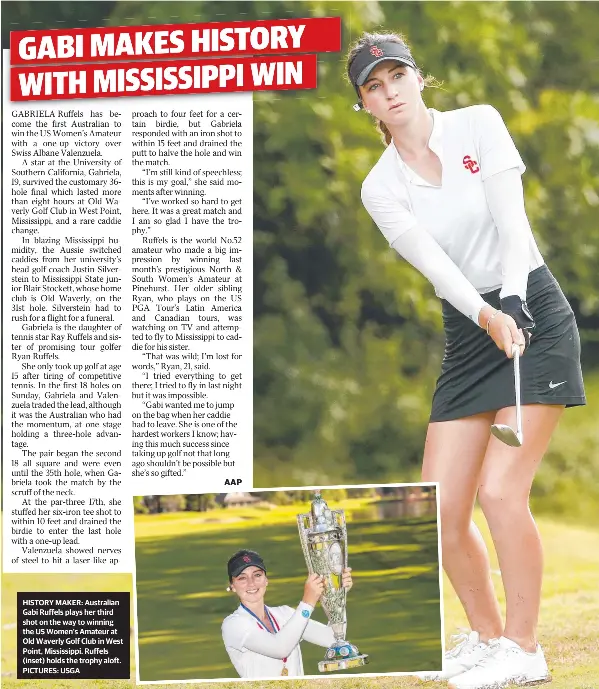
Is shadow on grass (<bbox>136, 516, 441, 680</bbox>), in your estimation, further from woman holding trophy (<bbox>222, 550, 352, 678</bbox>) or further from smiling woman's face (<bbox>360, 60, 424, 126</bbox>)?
smiling woman's face (<bbox>360, 60, 424, 126</bbox>)

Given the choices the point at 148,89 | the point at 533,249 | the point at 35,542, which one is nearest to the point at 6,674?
the point at 35,542

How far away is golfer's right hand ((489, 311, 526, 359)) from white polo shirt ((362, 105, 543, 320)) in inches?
3.8

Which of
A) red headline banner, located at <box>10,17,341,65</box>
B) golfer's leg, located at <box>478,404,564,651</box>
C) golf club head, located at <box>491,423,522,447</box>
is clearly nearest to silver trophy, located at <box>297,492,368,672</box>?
golfer's leg, located at <box>478,404,564,651</box>

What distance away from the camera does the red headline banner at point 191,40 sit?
189 inches

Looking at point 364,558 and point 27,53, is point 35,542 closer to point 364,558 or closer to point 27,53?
point 364,558

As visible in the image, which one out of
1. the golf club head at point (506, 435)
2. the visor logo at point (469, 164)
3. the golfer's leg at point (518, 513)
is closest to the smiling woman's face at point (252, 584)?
the golfer's leg at point (518, 513)

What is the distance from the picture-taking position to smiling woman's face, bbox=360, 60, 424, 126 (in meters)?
4.50

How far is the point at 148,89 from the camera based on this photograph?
481cm

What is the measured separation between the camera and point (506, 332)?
4.35 meters

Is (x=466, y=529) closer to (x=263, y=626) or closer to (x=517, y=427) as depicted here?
(x=517, y=427)

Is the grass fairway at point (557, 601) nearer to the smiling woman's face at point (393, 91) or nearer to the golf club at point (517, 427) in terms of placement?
the golf club at point (517, 427)

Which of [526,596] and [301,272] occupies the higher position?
[301,272]

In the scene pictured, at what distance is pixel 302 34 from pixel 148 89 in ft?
2.45
